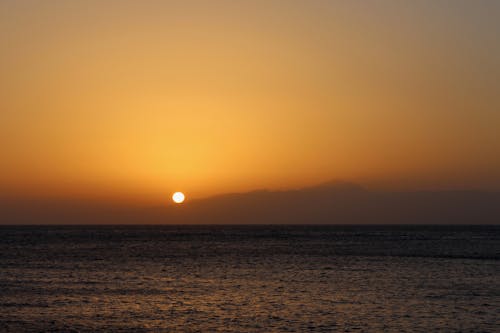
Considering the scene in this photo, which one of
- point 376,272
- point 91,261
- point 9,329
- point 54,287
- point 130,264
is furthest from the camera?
point 91,261

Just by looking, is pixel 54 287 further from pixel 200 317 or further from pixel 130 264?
pixel 130 264

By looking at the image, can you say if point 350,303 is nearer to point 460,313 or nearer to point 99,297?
point 460,313

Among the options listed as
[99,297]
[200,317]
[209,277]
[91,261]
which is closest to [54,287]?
[99,297]

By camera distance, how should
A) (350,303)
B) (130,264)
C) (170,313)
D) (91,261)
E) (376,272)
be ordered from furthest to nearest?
(91,261), (130,264), (376,272), (350,303), (170,313)

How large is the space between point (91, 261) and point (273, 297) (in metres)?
44.1

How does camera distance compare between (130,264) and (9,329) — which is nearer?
(9,329)

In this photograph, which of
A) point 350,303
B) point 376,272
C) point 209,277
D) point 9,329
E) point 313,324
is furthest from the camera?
point 376,272

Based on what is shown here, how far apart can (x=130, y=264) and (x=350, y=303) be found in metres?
41.1

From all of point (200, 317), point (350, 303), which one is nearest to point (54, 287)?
point (200, 317)

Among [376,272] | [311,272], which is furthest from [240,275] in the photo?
[376,272]

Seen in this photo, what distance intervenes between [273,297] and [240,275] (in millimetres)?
17817

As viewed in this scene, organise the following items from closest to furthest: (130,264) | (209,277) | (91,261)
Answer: (209,277), (130,264), (91,261)

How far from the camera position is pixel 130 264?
79812 millimetres

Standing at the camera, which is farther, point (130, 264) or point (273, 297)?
point (130, 264)
